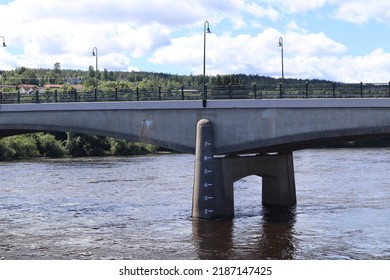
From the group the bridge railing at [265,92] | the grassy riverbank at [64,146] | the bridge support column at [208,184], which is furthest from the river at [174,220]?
the grassy riverbank at [64,146]

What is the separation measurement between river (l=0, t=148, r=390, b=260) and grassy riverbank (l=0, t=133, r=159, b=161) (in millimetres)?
29835

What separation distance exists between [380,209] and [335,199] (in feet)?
19.5

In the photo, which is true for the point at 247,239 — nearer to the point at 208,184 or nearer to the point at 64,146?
the point at 208,184

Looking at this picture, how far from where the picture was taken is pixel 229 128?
152ft

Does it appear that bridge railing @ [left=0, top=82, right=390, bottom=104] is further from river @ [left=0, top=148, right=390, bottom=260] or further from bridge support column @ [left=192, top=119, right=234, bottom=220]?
river @ [left=0, top=148, right=390, bottom=260]

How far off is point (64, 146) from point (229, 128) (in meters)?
68.6

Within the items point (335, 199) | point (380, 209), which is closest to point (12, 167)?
point (335, 199)

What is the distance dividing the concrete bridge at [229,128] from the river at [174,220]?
1.88 meters

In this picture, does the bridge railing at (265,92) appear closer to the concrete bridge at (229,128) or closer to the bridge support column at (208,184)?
the concrete bridge at (229,128)

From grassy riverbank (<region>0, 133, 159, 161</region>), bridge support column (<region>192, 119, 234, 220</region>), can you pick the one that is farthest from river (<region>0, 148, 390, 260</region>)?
grassy riverbank (<region>0, 133, 159, 161</region>)

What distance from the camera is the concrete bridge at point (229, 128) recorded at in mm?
43438

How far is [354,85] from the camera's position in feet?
145

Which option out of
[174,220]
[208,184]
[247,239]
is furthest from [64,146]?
[247,239]

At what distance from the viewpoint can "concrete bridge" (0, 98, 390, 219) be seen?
1710 inches
